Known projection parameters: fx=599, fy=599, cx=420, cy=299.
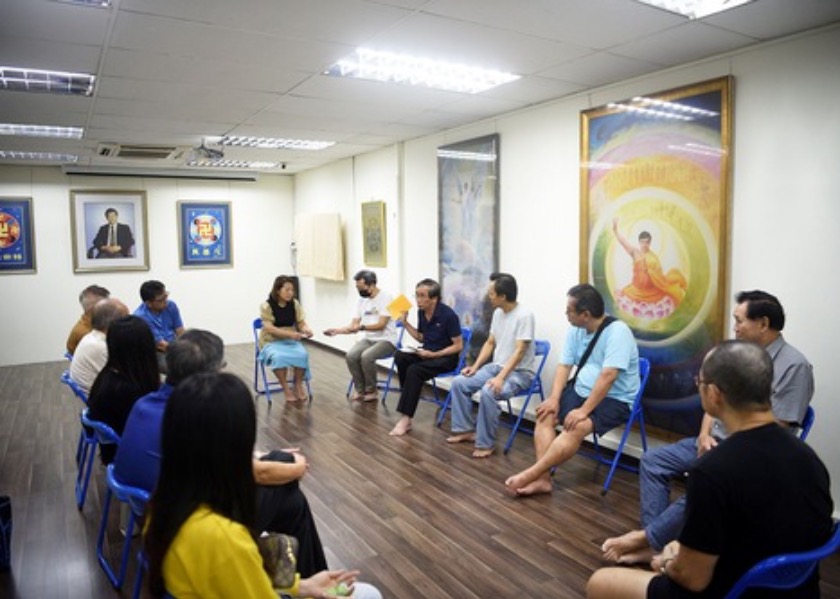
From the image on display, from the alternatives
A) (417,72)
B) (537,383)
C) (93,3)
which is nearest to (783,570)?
(537,383)

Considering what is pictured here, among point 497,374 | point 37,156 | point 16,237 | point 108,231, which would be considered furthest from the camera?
point 108,231

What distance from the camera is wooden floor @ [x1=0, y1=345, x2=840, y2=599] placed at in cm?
286

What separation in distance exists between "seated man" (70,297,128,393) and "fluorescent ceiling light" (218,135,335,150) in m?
3.39

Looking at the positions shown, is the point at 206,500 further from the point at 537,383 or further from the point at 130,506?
the point at 537,383

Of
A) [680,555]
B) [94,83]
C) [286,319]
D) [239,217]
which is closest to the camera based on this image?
[680,555]

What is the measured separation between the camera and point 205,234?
31.0ft

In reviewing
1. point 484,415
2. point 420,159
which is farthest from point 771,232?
point 420,159

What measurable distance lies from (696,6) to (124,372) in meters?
3.33

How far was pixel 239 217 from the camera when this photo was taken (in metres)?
9.70

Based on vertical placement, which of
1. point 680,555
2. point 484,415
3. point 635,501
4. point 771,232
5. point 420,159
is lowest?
point 635,501

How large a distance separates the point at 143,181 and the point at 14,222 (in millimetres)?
1747

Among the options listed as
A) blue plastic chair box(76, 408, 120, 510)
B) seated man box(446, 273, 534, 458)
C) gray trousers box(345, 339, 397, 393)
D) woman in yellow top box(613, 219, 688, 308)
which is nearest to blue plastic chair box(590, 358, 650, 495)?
woman in yellow top box(613, 219, 688, 308)

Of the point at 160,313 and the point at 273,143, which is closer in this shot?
the point at 160,313

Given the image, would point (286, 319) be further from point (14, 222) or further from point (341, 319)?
point (14, 222)
